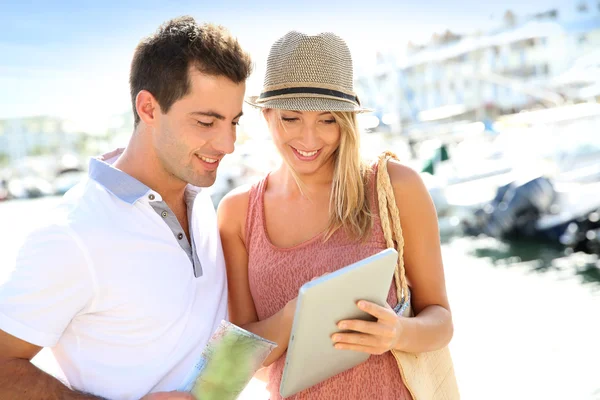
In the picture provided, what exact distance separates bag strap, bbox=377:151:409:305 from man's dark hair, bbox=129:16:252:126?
0.52 metres

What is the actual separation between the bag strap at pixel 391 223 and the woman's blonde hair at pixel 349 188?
2.0 inches

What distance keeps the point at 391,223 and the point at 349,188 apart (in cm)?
17

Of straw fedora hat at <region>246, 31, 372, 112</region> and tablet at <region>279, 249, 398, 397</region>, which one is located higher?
straw fedora hat at <region>246, 31, 372, 112</region>

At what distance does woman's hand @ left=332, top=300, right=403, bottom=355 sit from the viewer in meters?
1.40

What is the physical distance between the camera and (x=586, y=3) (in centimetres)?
3553

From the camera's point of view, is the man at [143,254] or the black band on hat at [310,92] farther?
the black band on hat at [310,92]

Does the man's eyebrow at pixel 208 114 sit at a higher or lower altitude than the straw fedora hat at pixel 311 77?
lower

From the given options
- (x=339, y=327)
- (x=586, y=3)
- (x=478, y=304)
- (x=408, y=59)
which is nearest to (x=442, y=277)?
(x=339, y=327)

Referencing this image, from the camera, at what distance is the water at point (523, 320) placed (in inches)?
251

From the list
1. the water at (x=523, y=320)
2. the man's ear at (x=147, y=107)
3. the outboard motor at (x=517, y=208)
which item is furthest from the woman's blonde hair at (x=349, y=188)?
the outboard motor at (x=517, y=208)

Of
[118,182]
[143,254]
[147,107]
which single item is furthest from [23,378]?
[147,107]

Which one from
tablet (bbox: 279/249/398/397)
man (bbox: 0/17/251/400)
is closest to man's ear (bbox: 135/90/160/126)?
man (bbox: 0/17/251/400)

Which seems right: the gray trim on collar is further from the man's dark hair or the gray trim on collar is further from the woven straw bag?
the woven straw bag

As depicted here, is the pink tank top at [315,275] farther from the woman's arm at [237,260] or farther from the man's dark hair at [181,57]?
the man's dark hair at [181,57]
